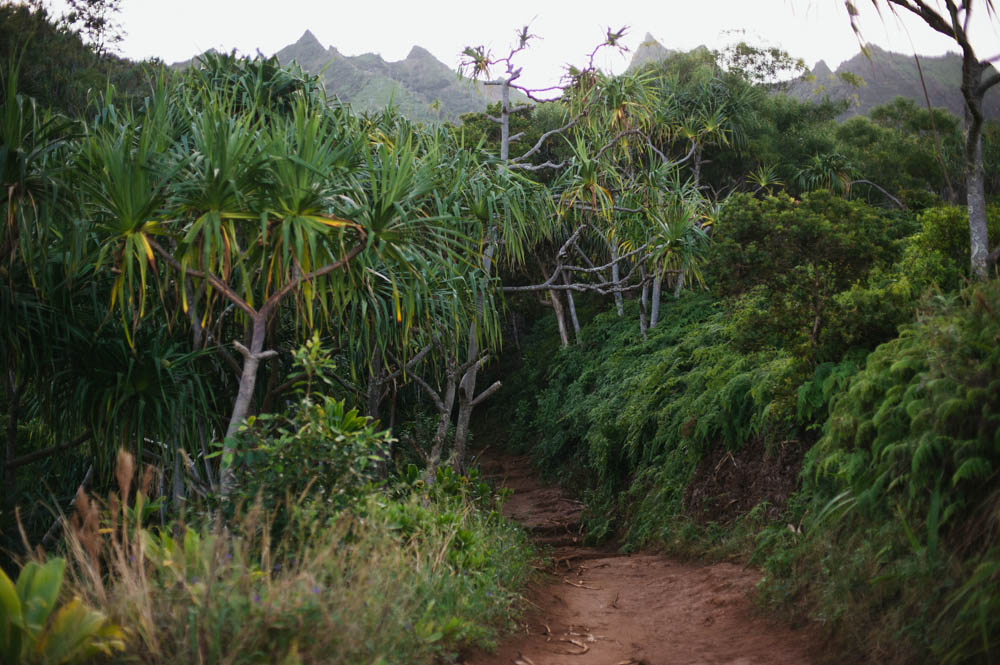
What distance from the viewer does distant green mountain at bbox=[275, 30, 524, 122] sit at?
55031 millimetres

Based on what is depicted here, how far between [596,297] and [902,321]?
52.3 feet

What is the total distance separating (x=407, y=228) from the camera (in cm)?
601

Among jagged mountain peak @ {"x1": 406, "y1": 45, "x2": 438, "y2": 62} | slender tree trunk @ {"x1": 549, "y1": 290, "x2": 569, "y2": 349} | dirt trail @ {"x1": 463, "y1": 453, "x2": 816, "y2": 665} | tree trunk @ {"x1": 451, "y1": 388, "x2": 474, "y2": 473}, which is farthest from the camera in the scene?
jagged mountain peak @ {"x1": 406, "y1": 45, "x2": 438, "y2": 62}

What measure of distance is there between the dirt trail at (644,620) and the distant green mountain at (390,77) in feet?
149

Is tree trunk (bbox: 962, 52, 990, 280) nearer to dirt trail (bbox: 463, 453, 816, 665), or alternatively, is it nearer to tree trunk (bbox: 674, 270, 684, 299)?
dirt trail (bbox: 463, 453, 816, 665)

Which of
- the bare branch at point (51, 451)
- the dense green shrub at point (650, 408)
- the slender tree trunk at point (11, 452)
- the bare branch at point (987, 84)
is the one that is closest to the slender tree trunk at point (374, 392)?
the bare branch at point (51, 451)

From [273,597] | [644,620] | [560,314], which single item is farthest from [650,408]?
[273,597]

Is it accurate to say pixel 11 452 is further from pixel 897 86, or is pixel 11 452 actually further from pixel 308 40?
pixel 308 40

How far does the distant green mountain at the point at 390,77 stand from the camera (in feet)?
181

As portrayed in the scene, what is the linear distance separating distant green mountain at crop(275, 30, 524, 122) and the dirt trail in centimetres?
4532

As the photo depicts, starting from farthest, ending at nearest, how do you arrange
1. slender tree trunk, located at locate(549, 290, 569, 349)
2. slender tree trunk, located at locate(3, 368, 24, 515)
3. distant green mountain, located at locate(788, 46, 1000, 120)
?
distant green mountain, located at locate(788, 46, 1000, 120)
slender tree trunk, located at locate(549, 290, 569, 349)
slender tree trunk, located at locate(3, 368, 24, 515)

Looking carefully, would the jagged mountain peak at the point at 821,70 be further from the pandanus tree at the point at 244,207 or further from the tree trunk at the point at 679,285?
the pandanus tree at the point at 244,207

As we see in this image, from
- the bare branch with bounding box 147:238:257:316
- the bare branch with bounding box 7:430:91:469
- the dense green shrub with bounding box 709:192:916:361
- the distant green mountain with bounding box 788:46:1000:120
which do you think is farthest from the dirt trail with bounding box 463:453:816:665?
the distant green mountain with bounding box 788:46:1000:120

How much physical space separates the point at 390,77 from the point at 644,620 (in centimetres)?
5372
